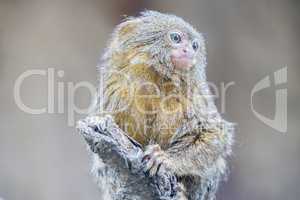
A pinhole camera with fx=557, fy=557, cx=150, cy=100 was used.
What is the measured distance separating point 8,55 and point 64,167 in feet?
0.97

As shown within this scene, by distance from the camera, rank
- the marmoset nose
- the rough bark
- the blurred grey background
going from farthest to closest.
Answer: the blurred grey background < the marmoset nose < the rough bark

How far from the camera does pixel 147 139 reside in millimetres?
875

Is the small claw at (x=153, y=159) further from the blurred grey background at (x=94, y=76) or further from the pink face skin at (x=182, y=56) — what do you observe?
the blurred grey background at (x=94, y=76)

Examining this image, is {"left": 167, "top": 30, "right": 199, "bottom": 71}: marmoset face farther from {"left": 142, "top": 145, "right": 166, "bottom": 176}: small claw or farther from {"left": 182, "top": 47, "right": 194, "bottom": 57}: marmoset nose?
{"left": 142, "top": 145, "right": 166, "bottom": 176}: small claw

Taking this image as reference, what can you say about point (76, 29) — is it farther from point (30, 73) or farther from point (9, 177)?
point (9, 177)

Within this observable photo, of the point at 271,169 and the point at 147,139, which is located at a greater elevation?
the point at 147,139

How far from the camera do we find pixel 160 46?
34.8 inches

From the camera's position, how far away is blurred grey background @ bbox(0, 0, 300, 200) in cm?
123

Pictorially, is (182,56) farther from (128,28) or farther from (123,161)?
(123,161)

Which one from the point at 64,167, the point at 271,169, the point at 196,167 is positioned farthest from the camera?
the point at 271,169

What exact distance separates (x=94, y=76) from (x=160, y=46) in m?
0.34

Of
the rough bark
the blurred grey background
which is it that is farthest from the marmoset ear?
the blurred grey background

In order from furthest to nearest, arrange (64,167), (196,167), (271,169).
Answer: (271,169)
(64,167)
(196,167)

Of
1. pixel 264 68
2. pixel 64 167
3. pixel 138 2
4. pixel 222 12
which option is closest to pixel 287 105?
pixel 264 68
